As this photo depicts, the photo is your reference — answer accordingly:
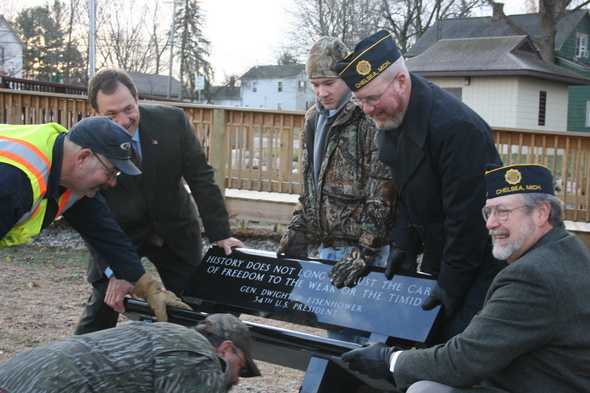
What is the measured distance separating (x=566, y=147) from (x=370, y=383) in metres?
5.29

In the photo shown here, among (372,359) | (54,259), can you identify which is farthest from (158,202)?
(54,259)

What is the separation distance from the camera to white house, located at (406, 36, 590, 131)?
78.7ft

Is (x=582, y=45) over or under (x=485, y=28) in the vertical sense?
under

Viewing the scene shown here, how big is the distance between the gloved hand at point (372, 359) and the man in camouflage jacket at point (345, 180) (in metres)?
0.63

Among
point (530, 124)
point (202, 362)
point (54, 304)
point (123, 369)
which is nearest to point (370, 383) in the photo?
point (202, 362)

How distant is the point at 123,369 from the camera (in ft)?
6.22

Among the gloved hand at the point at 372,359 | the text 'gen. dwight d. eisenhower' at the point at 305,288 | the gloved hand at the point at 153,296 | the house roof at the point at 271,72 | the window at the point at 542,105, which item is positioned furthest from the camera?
the house roof at the point at 271,72

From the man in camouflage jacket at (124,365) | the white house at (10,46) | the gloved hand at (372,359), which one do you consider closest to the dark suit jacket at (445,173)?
the gloved hand at (372,359)

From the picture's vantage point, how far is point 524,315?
218 centimetres

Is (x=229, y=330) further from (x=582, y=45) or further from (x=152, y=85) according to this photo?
(x=152, y=85)

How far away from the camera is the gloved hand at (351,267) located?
10.7 ft

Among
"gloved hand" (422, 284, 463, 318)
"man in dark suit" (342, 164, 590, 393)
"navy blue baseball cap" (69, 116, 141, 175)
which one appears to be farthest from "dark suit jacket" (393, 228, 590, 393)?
"navy blue baseball cap" (69, 116, 141, 175)

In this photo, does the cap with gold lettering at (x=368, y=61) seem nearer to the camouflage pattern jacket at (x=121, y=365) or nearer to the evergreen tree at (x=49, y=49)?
the camouflage pattern jacket at (x=121, y=365)

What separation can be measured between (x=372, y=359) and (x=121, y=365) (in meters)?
1.19
